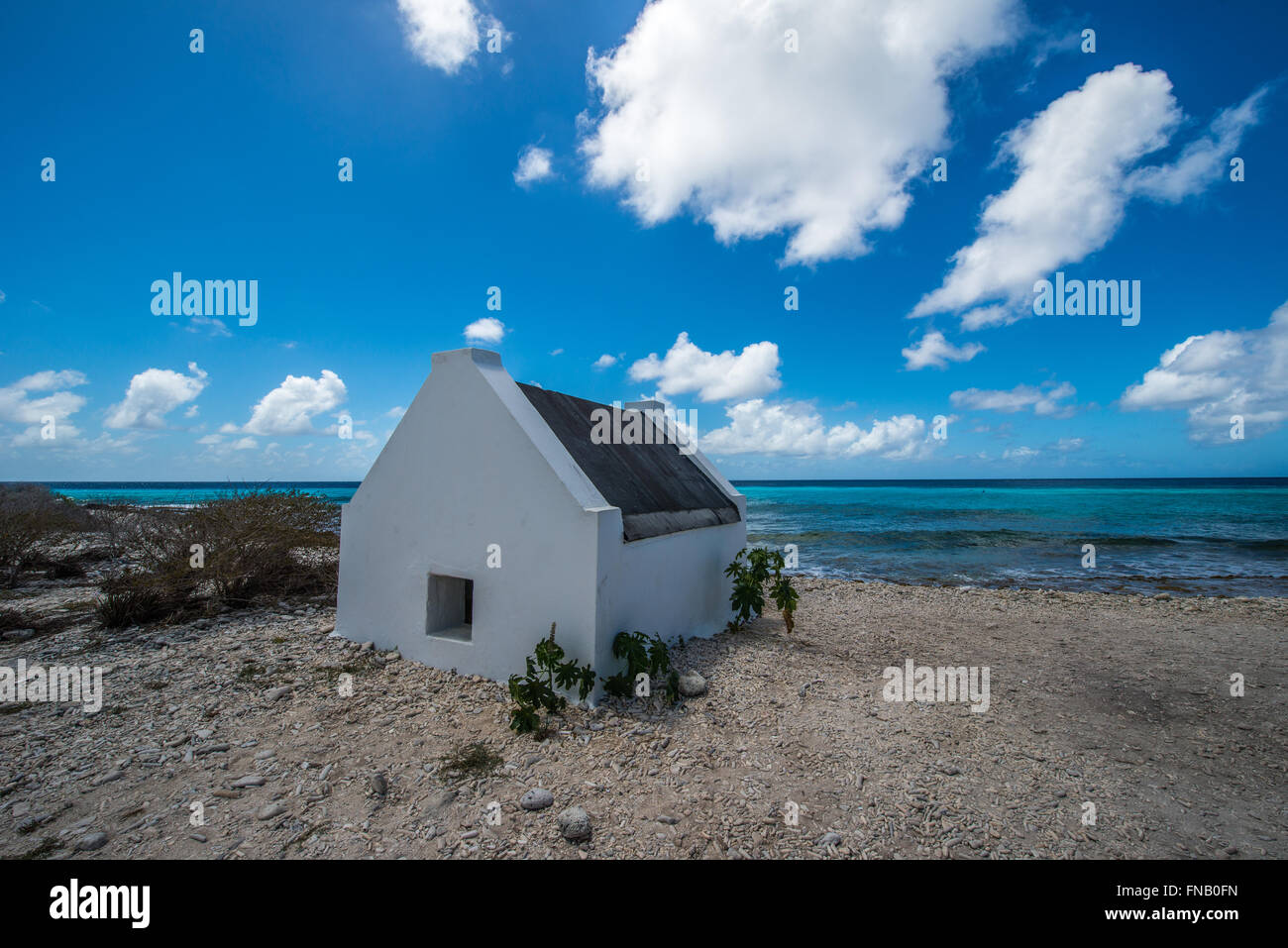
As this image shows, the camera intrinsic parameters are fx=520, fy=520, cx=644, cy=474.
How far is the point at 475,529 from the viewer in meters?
7.02

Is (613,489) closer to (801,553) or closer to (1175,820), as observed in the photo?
(1175,820)

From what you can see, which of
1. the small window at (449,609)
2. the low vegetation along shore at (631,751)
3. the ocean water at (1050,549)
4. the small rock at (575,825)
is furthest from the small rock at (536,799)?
the ocean water at (1050,549)

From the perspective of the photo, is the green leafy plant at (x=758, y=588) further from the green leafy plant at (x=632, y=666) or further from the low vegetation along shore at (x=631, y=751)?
the green leafy plant at (x=632, y=666)

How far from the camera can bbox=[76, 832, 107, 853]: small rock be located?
13.3 feet

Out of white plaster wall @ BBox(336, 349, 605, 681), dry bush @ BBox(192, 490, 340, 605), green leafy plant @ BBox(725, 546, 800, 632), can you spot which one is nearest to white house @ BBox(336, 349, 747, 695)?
white plaster wall @ BBox(336, 349, 605, 681)

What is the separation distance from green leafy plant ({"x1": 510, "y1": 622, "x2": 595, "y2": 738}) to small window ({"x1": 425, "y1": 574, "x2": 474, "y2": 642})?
5.09 ft

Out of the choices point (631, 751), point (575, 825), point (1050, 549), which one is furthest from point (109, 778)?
point (1050, 549)

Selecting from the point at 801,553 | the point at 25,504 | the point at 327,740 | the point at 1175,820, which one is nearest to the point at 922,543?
the point at 801,553

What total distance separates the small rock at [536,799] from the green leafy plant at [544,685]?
3.50 ft

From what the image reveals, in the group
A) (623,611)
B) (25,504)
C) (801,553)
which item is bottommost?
(801,553)

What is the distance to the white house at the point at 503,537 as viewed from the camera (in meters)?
6.41

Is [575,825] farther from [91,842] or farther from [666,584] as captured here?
[666,584]
